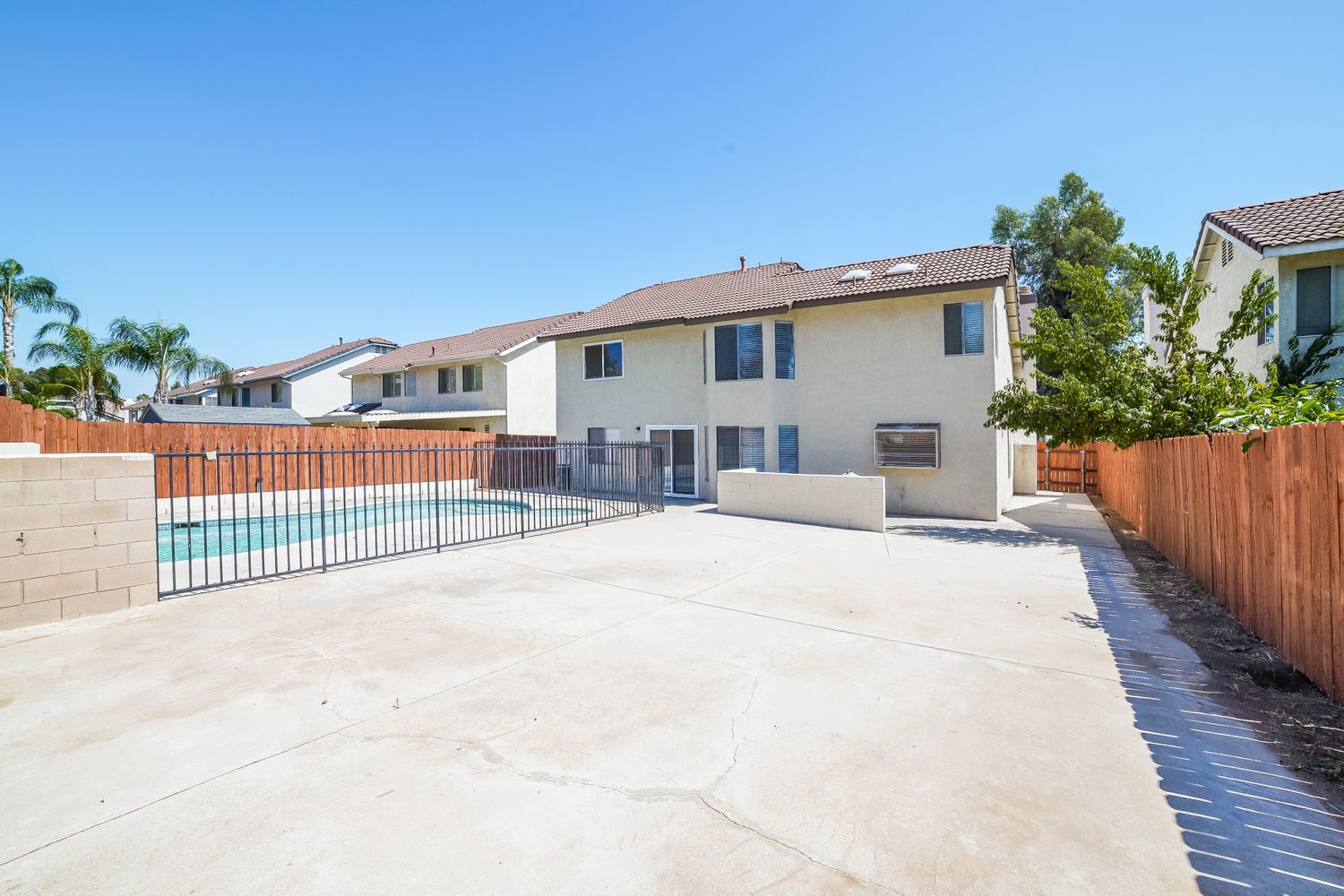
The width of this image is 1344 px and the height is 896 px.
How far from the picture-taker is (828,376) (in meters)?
15.7

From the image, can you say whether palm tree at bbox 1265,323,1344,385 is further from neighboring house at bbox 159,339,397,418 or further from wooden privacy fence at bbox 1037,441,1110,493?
neighboring house at bbox 159,339,397,418

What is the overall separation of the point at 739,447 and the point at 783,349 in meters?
2.99

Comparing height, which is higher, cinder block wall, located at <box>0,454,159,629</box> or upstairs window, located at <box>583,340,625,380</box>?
upstairs window, located at <box>583,340,625,380</box>

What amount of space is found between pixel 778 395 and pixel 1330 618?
12305mm

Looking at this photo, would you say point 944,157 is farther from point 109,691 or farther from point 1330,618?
point 109,691

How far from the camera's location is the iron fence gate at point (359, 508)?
8.66m

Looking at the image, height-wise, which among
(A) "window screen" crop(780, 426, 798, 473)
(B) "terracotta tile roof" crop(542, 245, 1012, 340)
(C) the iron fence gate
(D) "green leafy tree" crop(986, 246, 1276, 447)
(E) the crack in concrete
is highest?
(B) "terracotta tile roof" crop(542, 245, 1012, 340)

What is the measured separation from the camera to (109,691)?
425 centimetres

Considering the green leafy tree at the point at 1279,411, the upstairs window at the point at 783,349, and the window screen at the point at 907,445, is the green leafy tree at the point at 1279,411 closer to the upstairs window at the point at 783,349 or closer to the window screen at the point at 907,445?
the window screen at the point at 907,445

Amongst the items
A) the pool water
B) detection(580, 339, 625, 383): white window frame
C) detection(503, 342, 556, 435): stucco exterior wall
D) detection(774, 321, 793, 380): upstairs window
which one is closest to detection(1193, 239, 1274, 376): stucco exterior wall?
detection(774, 321, 793, 380): upstairs window

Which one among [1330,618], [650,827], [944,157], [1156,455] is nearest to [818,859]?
[650,827]

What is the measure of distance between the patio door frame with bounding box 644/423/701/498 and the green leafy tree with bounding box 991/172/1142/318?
23015mm

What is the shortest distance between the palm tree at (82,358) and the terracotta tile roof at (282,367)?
547 cm

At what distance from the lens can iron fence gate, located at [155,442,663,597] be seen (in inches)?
341
